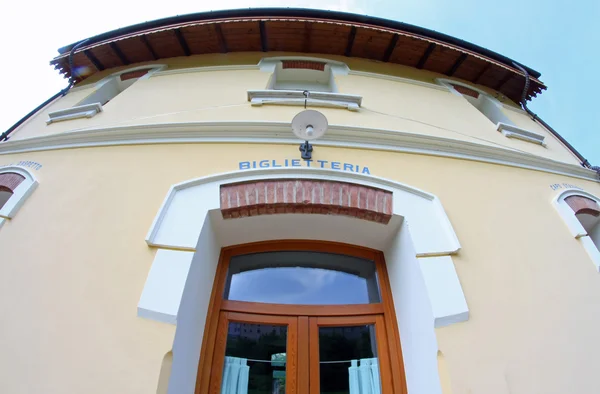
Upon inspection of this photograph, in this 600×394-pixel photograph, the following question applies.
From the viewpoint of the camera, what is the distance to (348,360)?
103 inches

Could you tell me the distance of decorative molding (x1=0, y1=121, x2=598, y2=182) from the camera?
10.9 feet

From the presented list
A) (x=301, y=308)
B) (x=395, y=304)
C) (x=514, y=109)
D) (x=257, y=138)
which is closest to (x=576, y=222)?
(x=395, y=304)

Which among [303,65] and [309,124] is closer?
[309,124]

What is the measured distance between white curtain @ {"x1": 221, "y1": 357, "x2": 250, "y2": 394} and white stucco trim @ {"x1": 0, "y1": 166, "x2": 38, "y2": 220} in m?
2.26

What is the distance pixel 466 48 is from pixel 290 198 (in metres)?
4.83

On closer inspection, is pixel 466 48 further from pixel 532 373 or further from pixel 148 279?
pixel 148 279

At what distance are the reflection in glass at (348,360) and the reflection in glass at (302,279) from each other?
274 mm

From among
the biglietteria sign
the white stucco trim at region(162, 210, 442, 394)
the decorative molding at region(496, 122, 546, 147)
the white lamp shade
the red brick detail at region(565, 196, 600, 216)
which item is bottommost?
the white stucco trim at region(162, 210, 442, 394)

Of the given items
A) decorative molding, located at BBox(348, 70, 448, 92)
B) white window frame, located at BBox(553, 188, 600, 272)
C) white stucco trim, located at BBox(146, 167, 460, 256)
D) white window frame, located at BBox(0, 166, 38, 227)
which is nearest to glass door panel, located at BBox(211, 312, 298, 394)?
white stucco trim, located at BBox(146, 167, 460, 256)

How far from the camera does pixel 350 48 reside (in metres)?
5.22

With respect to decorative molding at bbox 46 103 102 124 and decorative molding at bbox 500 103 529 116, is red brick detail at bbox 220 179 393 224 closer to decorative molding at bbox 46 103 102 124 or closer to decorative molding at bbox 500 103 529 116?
decorative molding at bbox 46 103 102 124

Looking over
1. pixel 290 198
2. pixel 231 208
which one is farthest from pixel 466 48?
pixel 231 208

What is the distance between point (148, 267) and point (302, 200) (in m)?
1.30

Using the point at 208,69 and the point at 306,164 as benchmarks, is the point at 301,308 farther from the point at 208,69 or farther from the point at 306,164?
the point at 208,69
